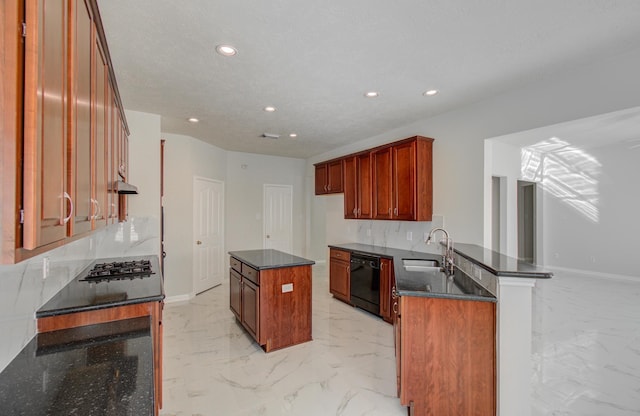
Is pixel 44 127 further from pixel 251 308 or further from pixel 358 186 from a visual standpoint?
pixel 358 186

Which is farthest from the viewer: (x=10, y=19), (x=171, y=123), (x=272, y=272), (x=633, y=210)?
(x=633, y=210)

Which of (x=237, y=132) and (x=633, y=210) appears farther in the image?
(x=633, y=210)

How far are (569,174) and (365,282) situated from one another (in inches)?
236

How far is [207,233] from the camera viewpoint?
5.48m

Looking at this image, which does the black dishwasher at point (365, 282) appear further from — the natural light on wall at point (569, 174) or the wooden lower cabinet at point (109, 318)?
the natural light on wall at point (569, 174)

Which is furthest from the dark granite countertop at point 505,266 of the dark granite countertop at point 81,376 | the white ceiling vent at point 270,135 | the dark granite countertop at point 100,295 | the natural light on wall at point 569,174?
the natural light on wall at point 569,174

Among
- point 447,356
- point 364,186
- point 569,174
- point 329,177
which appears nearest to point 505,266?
point 447,356

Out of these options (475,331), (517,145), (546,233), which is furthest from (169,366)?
(546,233)

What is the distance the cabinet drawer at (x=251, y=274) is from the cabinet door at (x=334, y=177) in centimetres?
234

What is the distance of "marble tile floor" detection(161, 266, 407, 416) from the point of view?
7.36 feet

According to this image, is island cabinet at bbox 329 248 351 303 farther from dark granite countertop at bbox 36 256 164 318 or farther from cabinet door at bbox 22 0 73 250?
cabinet door at bbox 22 0 73 250

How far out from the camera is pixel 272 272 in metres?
3.09

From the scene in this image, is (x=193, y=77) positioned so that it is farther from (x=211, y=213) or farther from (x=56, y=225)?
(x=211, y=213)

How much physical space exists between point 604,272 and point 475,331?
672 cm
